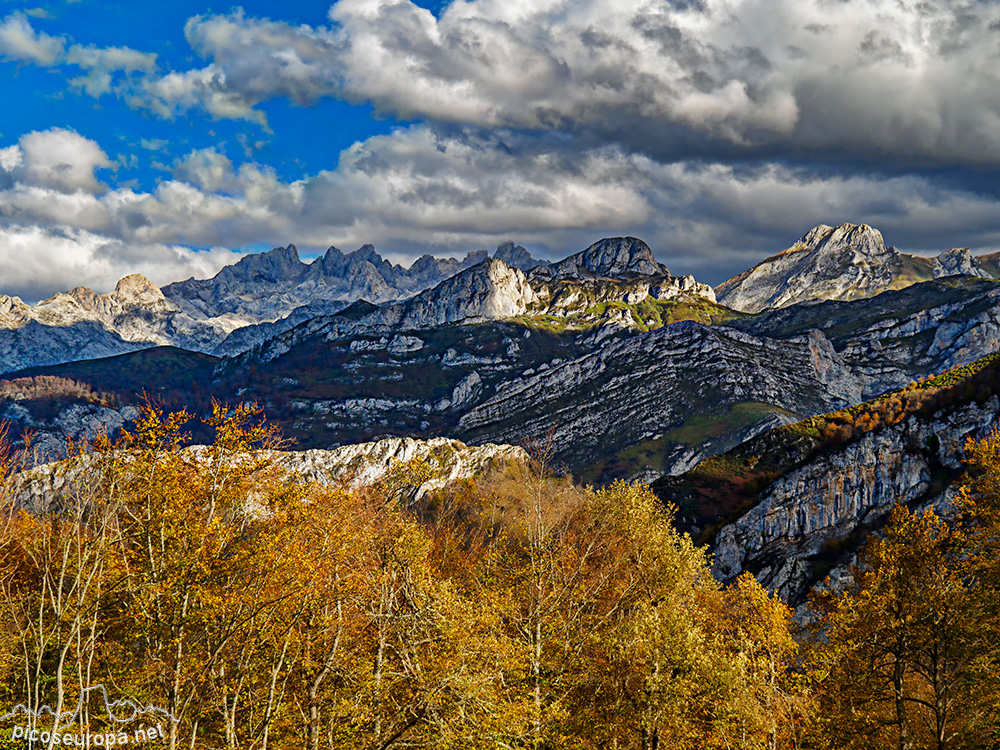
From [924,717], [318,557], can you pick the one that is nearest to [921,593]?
[924,717]

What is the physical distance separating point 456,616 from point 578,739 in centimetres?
1669

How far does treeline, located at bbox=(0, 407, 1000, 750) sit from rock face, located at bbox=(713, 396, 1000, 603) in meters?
73.3

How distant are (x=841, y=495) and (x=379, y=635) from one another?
4670 inches

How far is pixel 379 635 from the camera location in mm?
31359

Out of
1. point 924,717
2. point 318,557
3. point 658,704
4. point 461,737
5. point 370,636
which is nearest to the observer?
point 461,737

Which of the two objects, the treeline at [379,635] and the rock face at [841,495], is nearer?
the treeline at [379,635]

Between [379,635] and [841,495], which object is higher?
[379,635]

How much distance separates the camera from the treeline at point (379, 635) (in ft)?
93.8

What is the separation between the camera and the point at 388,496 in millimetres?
35844

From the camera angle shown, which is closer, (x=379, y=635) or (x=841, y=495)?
(x=379, y=635)

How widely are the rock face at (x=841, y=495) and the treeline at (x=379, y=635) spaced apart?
73287 mm

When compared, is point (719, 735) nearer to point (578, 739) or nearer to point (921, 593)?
point (578, 739)

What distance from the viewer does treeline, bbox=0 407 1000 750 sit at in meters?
28.6

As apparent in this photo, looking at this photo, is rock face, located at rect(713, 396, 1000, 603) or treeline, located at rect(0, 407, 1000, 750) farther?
rock face, located at rect(713, 396, 1000, 603)
